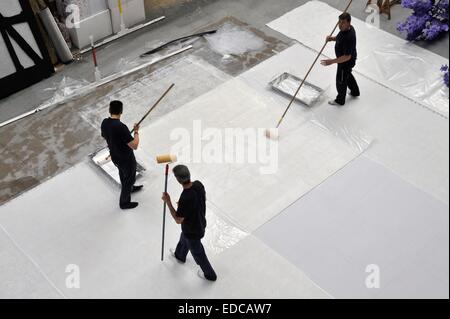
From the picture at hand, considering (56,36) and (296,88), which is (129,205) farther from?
(56,36)

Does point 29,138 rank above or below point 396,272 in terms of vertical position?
below

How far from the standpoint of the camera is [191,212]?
12.8ft

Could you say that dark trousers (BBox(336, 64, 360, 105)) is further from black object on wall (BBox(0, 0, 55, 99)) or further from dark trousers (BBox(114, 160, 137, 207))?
black object on wall (BBox(0, 0, 55, 99))

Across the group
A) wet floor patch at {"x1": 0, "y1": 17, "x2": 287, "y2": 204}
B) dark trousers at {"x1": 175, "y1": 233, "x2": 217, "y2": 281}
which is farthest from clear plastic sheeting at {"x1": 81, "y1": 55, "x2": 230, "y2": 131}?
dark trousers at {"x1": 175, "y1": 233, "x2": 217, "y2": 281}

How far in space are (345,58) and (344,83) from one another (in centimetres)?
36

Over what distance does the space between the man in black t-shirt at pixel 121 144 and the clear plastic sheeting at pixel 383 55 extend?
127 inches

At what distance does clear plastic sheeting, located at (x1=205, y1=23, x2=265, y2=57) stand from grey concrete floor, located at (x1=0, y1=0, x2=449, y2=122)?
0.25 metres

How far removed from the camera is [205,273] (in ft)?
14.7

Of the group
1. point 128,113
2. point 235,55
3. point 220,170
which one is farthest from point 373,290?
point 235,55

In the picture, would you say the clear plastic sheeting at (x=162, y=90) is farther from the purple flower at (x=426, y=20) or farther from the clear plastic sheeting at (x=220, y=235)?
the purple flower at (x=426, y=20)

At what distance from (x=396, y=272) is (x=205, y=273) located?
1589 millimetres

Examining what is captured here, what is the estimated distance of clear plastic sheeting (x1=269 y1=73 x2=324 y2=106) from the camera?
6191mm

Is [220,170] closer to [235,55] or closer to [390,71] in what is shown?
[235,55]

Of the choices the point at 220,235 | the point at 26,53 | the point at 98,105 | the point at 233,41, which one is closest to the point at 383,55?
the point at 233,41
